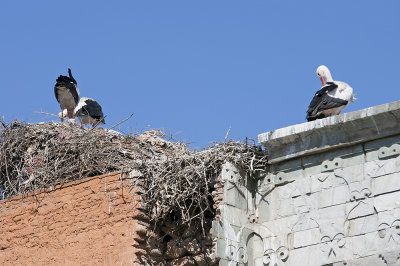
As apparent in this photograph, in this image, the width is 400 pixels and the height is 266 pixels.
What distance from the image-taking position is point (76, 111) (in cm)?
1477

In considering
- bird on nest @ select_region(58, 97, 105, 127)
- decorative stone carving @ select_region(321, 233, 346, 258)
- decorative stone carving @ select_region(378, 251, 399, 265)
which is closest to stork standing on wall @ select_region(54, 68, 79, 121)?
bird on nest @ select_region(58, 97, 105, 127)

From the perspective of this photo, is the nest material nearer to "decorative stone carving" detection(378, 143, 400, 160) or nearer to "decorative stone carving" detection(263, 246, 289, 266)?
"decorative stone carving" detection(263, 246, 289, 266)

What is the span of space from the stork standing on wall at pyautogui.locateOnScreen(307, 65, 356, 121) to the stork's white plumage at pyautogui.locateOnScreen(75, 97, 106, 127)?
418cm

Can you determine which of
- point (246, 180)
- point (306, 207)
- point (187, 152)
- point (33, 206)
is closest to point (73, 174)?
point (33, 206)

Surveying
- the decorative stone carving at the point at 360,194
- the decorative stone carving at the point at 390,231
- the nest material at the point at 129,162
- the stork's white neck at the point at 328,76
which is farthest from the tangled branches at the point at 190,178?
the stork's white neck at the point at 328,76

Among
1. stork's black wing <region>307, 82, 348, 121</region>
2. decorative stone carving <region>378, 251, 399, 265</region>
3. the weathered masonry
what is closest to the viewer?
decorative stone carving <region>378, 251, 399, 265</region>

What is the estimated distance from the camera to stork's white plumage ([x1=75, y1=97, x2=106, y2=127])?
14.5 m

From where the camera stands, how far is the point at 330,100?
1108cm

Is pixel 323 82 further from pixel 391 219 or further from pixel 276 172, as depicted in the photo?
pixel 391 219

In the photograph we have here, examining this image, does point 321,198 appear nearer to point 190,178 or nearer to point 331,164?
point 331,164

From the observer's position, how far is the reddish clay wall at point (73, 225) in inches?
416

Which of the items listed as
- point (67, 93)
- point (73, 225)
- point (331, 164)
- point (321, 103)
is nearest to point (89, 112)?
point (67, 93)

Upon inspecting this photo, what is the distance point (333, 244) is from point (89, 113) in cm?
577

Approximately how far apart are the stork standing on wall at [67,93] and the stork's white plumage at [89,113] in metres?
0.35
